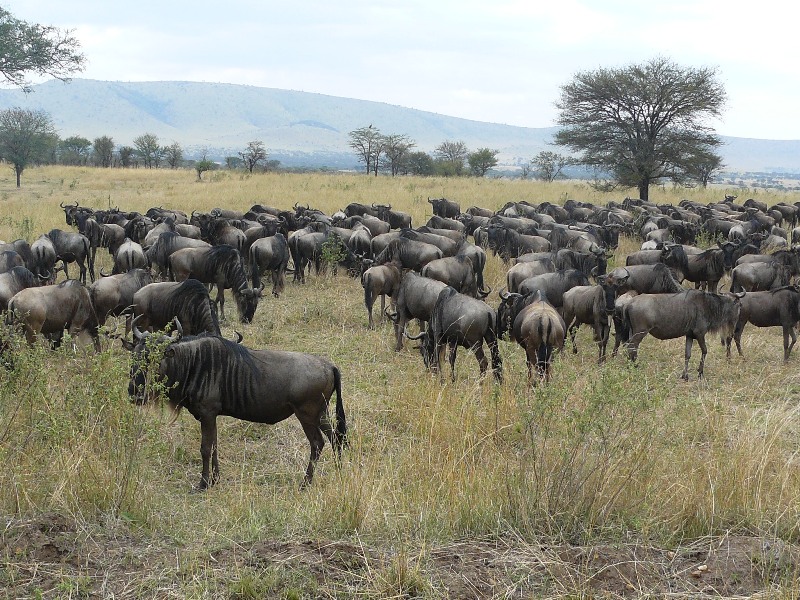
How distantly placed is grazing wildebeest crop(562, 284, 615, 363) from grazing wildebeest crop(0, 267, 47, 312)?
756 centimetres

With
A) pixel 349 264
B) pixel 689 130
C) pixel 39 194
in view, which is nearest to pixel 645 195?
pixel 689 130

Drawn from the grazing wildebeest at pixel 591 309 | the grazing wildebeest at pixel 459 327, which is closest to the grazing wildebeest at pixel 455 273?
the grazing wildebeest at pixel 591 309

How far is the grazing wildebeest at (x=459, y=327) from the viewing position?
861cm

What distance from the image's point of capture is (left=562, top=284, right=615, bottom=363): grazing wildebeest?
1033 cm

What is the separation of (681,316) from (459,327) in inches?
126

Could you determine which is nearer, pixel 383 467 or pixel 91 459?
pixel 91 459

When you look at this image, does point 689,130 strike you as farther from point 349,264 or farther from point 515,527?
point 515,527

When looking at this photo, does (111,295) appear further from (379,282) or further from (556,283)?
(556,283)

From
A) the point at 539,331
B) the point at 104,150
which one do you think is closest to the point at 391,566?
the point at 539,331

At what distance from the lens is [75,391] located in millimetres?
5363

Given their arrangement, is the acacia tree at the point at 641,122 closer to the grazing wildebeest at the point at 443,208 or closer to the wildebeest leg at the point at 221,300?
the grazing wildebeest at the point at 443,208

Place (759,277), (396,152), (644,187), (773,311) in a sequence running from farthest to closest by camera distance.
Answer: (396,152) < (644,187) < (759,277) < (773,311)

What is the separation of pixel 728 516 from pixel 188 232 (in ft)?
45.6

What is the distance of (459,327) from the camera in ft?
28.3
